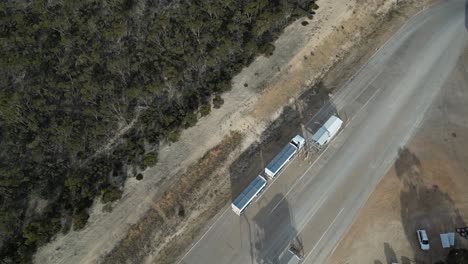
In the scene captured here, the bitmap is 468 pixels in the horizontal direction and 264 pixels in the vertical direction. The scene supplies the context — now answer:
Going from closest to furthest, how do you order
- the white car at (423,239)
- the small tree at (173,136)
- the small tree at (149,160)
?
the white car at (423,239)
the small tree at (149,160)
the small tree at (173,136)

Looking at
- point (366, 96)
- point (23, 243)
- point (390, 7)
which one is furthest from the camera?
point (390, 7)

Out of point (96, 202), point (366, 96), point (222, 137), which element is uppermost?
point (366, 96)

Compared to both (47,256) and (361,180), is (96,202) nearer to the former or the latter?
(47,256)

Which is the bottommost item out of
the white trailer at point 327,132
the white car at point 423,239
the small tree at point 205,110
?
the small tree at point 205,110

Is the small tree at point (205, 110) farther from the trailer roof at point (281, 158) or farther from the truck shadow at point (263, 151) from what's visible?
the trailer roof at point (281, 158)

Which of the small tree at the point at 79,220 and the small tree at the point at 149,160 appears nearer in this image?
the small tree at the point at 79,220

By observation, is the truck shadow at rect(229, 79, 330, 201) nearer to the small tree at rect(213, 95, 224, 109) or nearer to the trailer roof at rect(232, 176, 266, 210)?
the trailer roof at rect(232, 176, 266, 210)

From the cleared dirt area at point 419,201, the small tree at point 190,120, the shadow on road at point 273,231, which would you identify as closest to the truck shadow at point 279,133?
the shadow on road at point 273,231

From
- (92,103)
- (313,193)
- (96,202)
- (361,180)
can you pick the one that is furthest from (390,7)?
(96,202)
